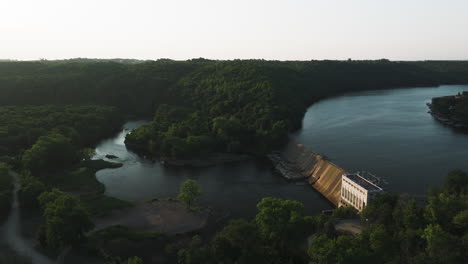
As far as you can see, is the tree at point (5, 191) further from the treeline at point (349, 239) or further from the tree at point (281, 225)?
the tree at point (281, 225)

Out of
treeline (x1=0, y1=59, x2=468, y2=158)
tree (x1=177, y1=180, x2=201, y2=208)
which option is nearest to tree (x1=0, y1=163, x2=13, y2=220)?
tree (x1=177, y1=180, x2=201, y2=208)

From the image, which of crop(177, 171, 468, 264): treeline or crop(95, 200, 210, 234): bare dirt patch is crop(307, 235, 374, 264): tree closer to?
crop(177, 171, 468, 264): treeline

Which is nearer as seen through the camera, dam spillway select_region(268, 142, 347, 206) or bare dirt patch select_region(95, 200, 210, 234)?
bare dirt patch select_region(95, 200, 210, 234)

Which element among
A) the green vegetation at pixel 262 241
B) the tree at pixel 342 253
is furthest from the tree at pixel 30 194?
the tree at pixel 342 253

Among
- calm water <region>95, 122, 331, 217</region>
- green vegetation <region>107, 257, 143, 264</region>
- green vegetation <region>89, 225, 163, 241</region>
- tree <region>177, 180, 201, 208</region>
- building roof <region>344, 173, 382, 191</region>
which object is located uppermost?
building roof <region>344, 173, 382, 191</region>

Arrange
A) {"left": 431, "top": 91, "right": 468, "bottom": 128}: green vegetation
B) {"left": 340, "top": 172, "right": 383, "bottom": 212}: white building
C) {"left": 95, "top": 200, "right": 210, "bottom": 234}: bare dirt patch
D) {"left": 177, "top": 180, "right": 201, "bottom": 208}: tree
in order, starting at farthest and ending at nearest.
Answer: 1. {"left": 431, "top": 91, "right": 468, "bottom": 128}: green vegetation
2. {"left": 177, "top": 180, "right": 201, "bottom": 208}: tree
3. {"left": 340, "top": 172, "right": 383, "bottom": 212}: white building
4. {"left": 95, "top": 200, "right": 210, "bottom": 234}: bare dirt patch

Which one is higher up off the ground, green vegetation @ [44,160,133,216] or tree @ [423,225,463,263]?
tree @ [423,225,463,263]

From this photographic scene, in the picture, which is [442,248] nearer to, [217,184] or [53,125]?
[217,184]
